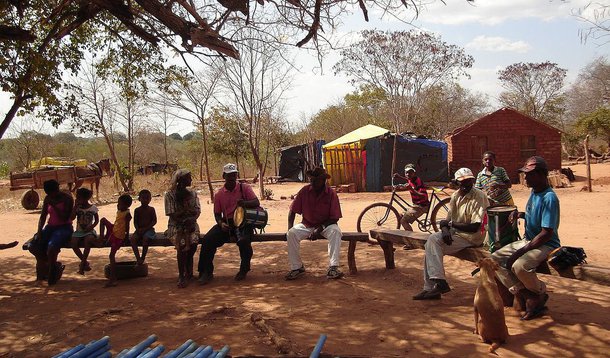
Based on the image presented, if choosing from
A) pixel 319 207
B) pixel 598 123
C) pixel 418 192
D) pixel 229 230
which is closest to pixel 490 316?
pixel 319 207

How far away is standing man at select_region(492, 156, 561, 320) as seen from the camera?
13.4ft

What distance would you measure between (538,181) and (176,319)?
3.53 meters

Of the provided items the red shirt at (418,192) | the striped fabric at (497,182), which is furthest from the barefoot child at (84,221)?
the striped fabric at (497,182)

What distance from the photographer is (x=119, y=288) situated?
20.3ft

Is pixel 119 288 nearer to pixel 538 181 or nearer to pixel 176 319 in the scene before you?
pixel 176 319

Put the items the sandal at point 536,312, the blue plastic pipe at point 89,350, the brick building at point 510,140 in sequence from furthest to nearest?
1. the brick building at point 510,140
2. the sandal at point 536,312
3. the blue plastic pipe at point 89,350

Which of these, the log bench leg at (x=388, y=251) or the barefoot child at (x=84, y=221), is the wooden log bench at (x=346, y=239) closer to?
the barefoot child at (x=84, y=221)

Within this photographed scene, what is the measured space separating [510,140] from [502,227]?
17.9 meters

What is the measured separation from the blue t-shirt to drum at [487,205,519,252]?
0.28 meters

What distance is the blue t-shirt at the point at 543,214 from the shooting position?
406 centimetres

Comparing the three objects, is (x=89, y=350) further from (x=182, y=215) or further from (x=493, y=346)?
(x=182, y=215)

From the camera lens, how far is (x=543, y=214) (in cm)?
411

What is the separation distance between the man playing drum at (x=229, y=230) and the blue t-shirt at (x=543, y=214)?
134 inches

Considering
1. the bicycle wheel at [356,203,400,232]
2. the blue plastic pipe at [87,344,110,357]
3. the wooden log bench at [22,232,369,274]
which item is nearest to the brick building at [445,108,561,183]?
the bicycle wheel at [356,203,400,232]
